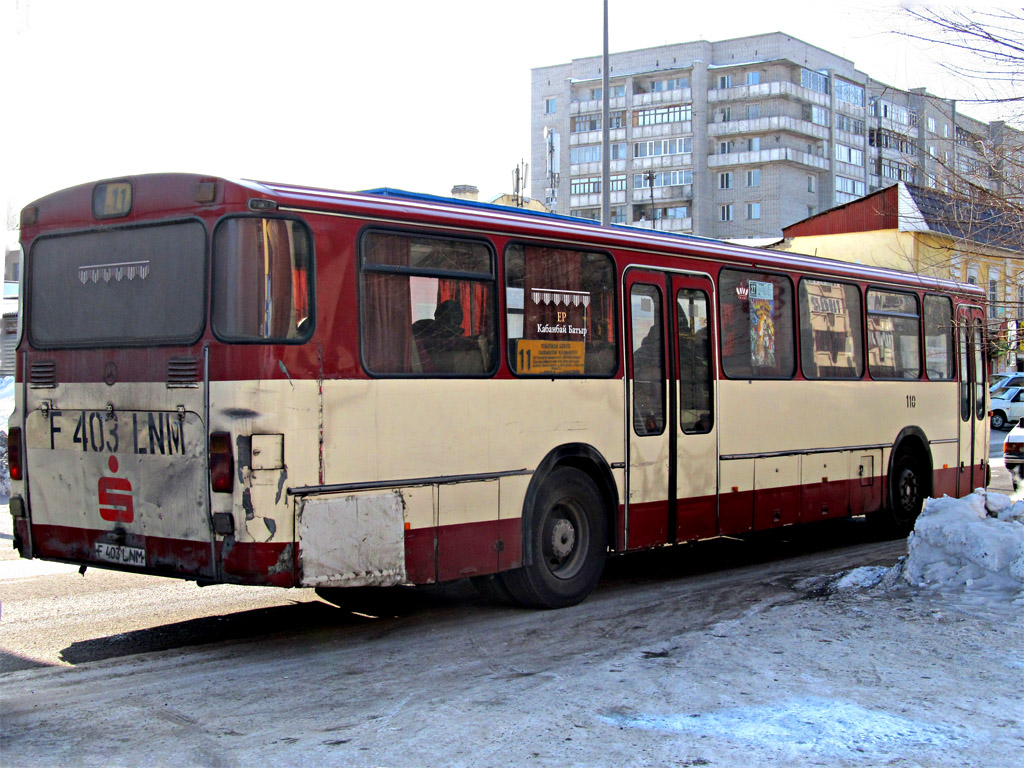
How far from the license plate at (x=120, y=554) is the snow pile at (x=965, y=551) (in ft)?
19.1

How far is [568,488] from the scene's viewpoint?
8664 millimetres

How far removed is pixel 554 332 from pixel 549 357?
21cm

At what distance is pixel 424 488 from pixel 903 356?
7897 mm

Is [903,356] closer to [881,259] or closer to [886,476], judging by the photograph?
[886,476]

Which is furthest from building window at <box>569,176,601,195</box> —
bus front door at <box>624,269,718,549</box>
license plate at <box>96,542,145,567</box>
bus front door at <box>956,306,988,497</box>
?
license plate at <box>96,542,145,567</box>

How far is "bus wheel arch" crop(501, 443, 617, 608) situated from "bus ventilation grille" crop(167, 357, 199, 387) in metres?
2.69

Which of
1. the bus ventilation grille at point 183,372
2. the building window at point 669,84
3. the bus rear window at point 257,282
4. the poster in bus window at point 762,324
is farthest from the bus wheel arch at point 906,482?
the building window at point 669,84

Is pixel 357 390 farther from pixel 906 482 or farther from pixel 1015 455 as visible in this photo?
pixel 1015 455

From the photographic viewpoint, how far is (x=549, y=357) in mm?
8547

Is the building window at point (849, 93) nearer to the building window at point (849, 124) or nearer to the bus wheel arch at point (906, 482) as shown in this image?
the building window at point (849, 124)

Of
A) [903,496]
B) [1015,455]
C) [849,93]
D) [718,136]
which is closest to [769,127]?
[718,136]

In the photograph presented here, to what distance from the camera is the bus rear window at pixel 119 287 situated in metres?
6.93

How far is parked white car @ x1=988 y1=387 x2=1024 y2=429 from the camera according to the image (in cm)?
3697

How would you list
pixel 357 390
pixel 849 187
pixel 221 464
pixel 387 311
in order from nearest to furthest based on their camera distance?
pixel 221 464 → pixel 357 390 → pixel 387 311 → pixel 849 187
